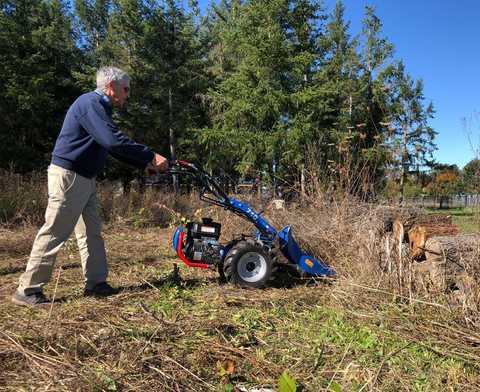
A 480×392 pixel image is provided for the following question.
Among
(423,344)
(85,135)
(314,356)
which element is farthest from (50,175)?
(423,344)

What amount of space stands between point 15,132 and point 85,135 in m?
19.5

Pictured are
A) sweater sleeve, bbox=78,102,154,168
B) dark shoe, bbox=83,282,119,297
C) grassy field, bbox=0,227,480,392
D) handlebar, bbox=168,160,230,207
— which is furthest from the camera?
handlebar, bbox=168,160,230,207

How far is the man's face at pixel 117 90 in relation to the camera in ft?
12.2

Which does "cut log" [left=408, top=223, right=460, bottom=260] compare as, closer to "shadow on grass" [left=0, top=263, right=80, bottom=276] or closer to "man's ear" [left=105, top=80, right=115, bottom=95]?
"man's ear" [left=105, top=80, right=115, bottom=95]

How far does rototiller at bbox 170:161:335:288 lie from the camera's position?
4.27m

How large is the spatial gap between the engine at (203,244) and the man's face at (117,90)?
145 cm

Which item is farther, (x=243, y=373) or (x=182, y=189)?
(x=182, y=189)

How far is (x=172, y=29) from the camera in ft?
66.7

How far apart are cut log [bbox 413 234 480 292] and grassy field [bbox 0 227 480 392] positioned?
1.01ft

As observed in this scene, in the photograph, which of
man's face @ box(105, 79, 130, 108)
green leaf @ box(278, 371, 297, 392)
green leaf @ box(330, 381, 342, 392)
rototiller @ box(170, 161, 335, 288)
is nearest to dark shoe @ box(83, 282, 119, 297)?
rototiller @ box(170, 161, 335, 288)

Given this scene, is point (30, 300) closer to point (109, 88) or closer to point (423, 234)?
point (109, 88)

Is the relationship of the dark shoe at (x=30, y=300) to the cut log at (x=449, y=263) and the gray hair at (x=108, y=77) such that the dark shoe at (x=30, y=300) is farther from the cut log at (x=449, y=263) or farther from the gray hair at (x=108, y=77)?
the cut log at (x=449, y=263)

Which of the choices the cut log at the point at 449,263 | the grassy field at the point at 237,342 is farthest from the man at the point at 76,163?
the cut log at the point at 449,263

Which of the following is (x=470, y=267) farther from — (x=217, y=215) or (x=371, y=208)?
(x=217, y=215)
